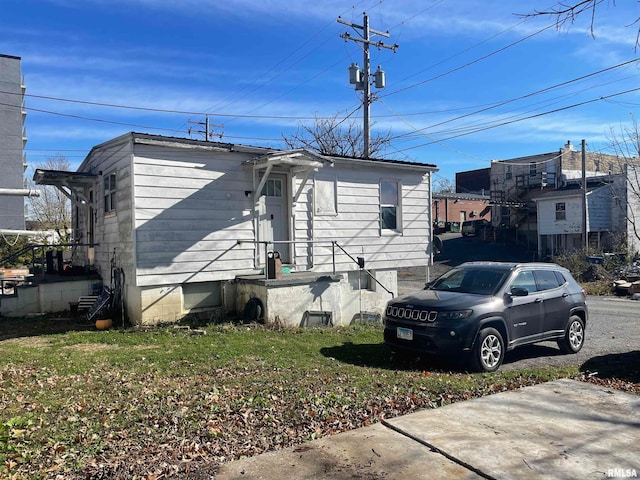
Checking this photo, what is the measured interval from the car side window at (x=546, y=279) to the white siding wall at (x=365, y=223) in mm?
5341

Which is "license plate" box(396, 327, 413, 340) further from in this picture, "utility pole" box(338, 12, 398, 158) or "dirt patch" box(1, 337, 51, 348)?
"utility pole" box(338, 12, 398, 158)

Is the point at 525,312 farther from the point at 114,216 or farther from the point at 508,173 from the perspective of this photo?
the point at 508,173

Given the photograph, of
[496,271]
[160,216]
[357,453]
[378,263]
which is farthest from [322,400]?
[378,263]

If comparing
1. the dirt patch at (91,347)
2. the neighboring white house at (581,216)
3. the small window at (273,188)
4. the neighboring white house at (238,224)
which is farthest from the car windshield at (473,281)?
the neighboring white house at (581,216)

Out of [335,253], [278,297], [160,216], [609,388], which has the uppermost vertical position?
[160,216]

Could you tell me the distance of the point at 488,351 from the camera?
7.44m

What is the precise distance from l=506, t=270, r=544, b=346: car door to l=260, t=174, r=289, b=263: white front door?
5942mm

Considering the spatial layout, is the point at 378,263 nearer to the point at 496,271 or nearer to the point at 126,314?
the point at 496,271

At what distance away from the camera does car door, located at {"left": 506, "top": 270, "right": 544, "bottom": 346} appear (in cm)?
781

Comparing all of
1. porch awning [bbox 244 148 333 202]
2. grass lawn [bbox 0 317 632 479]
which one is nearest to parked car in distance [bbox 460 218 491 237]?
porch awning [bbox 244 148 333 202]

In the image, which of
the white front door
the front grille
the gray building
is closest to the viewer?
the front grille

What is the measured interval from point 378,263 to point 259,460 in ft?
33.4

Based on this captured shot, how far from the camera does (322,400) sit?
5492 mm

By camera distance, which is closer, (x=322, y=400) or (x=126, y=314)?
(x=322, y=400)
